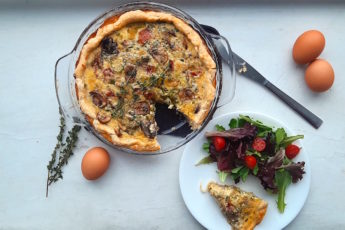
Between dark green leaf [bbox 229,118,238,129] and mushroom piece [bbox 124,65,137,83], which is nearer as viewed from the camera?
mushroom piece [bbox 124,65,137,83]

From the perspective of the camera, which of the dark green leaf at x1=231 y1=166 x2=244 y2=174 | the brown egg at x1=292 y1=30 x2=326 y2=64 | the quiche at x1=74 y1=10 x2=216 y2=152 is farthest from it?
the dark green leaf at x1=231 y1=166 x2=244 y2=174

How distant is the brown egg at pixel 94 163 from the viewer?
2.98m

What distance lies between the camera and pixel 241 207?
3.00 m

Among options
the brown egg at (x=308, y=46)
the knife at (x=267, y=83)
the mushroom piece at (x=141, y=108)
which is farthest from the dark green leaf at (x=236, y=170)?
the brown egg at (x=308, y=46)

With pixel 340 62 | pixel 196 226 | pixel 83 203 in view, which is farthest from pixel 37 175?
pixel 340 62

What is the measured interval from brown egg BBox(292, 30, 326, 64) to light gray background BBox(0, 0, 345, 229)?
0.40 ft

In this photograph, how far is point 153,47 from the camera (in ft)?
9.21

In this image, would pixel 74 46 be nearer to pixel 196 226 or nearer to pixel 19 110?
pixel 19 110

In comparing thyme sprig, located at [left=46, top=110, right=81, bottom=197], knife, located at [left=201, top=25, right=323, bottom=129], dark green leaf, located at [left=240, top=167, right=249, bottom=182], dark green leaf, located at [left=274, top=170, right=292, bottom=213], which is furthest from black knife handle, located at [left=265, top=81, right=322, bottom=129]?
thyme sprig, located at [left=46, top=110, right=81, bottom=197]

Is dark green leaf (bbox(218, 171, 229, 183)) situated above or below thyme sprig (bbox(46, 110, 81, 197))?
above

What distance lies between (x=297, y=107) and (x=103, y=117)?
1.30 metres

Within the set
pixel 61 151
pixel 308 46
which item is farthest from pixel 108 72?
pixel 308 46

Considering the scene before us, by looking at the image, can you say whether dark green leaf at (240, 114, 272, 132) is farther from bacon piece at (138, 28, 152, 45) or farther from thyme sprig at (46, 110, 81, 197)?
thyme sprig at (46, 110, 81, 197)

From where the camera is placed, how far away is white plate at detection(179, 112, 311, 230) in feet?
9.96
